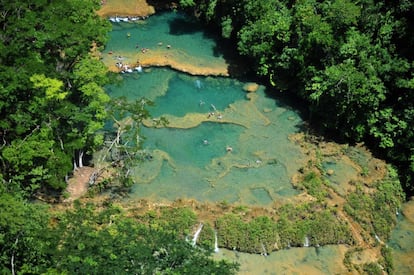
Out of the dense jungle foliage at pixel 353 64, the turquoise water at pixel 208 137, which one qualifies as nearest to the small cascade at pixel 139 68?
the turquoise water at pixel 208 137

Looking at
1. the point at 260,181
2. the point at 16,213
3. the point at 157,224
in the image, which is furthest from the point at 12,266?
the point at 260,181

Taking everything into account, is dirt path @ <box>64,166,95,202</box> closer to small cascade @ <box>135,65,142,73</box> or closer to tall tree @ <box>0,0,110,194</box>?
tall tree @ <box>0,0,110,194</box>

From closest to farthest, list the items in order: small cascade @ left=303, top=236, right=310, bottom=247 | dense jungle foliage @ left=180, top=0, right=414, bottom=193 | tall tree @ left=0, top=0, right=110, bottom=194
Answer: tall tree @ left=0, top=0, right=110, bottom=194 < small cascade @ left=303, top=236, right=310, bottom=247 < dense jungle foliage @ left=180, top=0, right=414, bottom=193

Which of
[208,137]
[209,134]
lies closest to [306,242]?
[208,137]

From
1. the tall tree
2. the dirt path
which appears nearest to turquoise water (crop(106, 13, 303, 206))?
the dirt path

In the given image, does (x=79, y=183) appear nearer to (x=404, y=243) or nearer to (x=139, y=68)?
→ (x=139, y=68)

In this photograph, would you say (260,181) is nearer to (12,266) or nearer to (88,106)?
(88,106)

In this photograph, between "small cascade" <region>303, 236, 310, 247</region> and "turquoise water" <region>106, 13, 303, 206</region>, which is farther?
"turquoise water" <region>106, 13, 303, 206</region>
